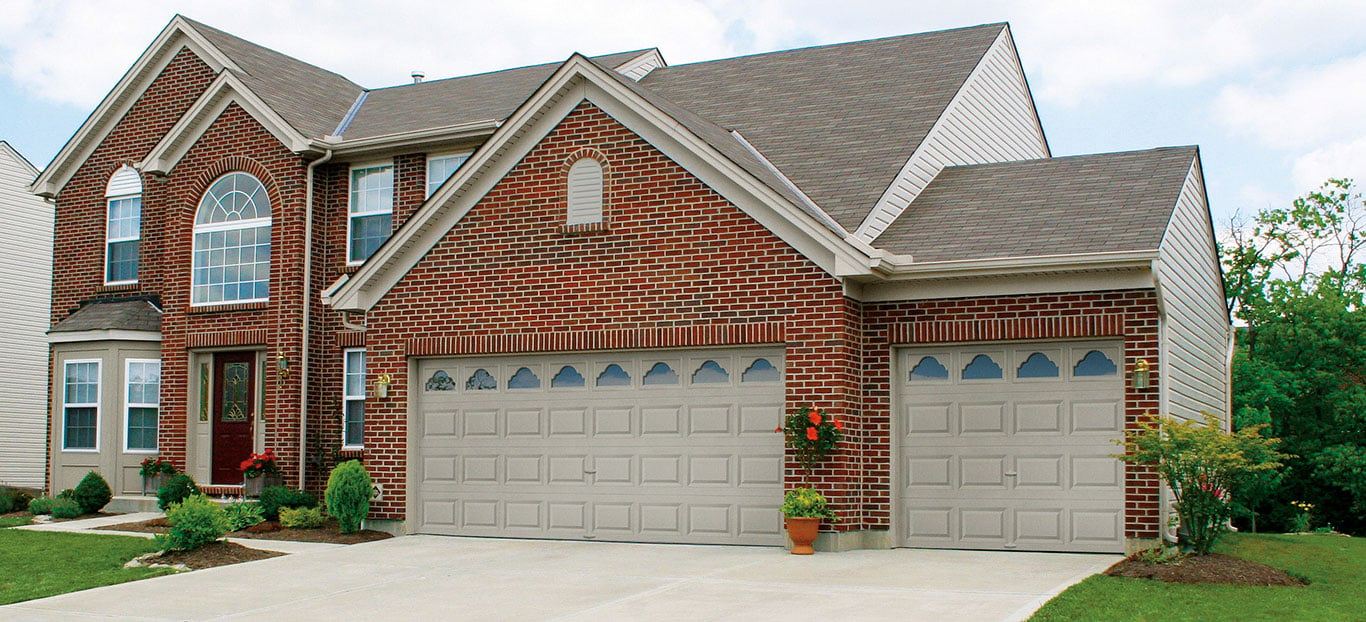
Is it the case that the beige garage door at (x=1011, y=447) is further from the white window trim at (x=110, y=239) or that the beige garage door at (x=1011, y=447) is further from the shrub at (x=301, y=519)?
the white window trim at (x=110, y=239)

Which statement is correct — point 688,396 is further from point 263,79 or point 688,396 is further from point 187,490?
point 263,79

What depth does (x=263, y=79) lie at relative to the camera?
2136cm

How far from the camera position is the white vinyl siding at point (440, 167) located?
65.6 feet

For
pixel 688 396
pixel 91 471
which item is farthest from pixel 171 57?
pixel 688 396

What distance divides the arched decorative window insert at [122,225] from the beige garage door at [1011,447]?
45.0ft

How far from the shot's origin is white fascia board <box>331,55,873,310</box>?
46.2 feet

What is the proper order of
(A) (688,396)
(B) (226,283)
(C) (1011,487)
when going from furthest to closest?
(B) (226,283) → (A) (688,396) → (C) (1011,487)

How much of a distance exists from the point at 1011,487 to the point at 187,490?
1179 cm

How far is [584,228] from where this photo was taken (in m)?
15.5

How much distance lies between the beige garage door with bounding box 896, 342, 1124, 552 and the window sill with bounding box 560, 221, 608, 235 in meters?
3.78

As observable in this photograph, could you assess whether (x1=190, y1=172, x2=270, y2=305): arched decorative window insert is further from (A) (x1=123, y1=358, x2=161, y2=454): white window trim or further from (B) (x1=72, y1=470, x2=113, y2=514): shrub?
(B) (x1=72, y1=470, x2=113, y2=514): shrub

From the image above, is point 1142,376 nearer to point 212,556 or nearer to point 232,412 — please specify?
point 212,556

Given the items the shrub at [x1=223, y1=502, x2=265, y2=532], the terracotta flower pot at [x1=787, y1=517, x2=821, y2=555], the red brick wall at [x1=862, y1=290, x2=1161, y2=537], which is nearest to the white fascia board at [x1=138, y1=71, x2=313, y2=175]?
the shrub at [x1=223, y1=502, x2=265, y2=532]

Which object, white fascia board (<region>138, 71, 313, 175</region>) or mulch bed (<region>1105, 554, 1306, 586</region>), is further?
white fascia board (<region>138, 71, 313, 175</region>)
